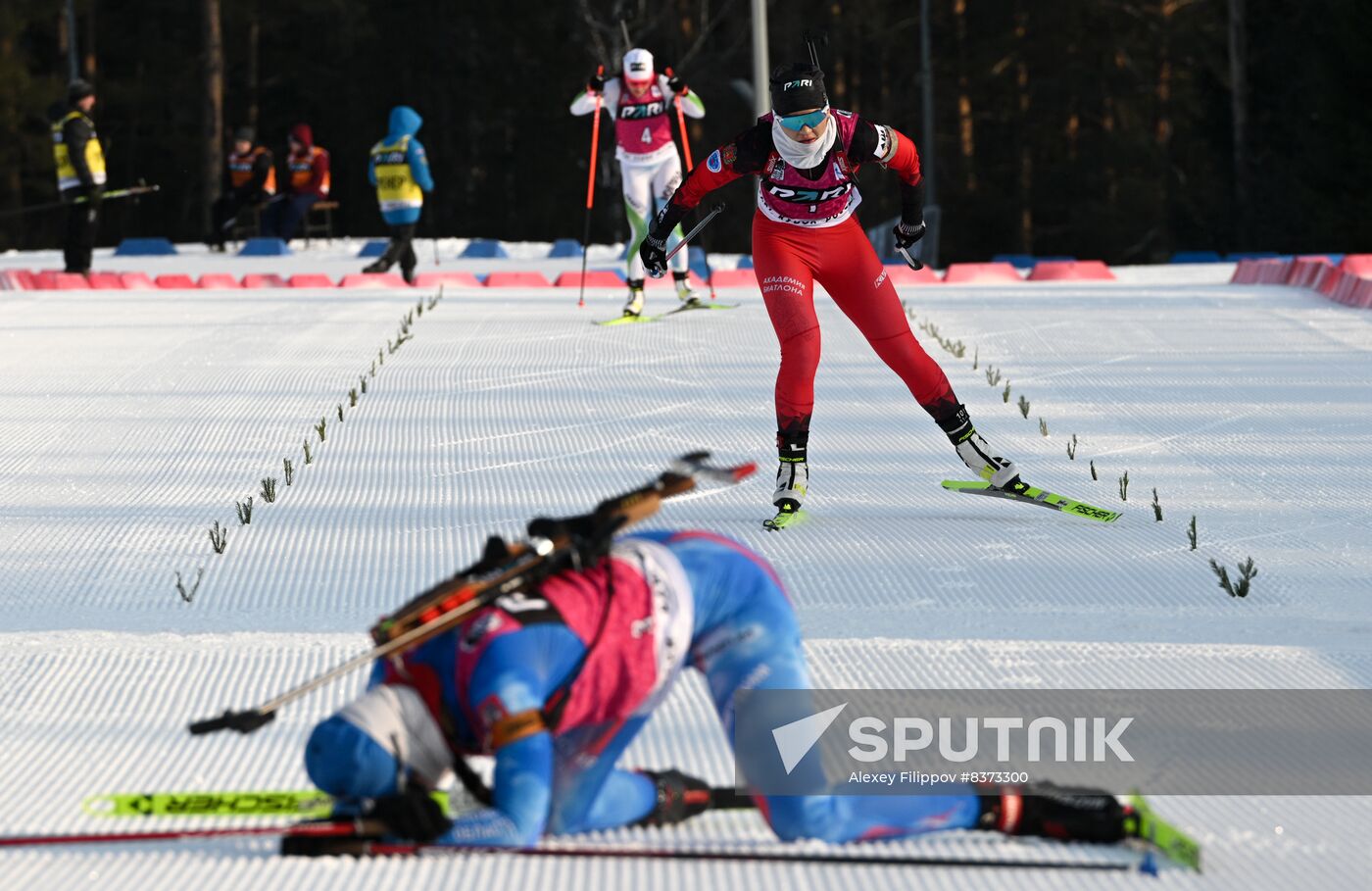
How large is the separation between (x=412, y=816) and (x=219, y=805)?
2.20 ft

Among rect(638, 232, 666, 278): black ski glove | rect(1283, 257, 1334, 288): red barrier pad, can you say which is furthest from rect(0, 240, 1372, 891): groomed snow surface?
rect(638, 232, 666, 278): black ski glove

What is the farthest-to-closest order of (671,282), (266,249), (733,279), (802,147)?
1. (266,249)
2. (733,279)
3. (671,282)
4. (802,147)

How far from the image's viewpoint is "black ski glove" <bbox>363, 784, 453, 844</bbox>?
3.13 metres

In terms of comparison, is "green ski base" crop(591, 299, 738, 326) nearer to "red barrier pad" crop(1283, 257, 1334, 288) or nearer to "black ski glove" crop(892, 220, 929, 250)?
"red barrier pad" crop(1283, 257, 1334, 288)

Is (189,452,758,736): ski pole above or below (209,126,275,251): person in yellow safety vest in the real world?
above

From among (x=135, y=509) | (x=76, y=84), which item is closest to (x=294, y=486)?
(x=135, y=509)

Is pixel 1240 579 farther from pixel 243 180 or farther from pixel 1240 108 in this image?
pixel 1240 108

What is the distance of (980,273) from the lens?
1716cm

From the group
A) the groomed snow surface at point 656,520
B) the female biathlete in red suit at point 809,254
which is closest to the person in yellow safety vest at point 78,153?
the groomed snow surface at point 656,520

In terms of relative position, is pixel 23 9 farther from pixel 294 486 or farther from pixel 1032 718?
Result: pixel 1032 718

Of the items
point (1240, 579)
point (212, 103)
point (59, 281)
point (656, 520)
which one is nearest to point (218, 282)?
point (59, 281)

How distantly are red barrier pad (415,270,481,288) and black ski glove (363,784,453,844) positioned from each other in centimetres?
1313

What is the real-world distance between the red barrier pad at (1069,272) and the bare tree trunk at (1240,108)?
1416 centimetres

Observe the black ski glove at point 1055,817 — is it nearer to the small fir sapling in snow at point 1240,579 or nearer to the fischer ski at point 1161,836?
the fischer ski at point 1161,836
